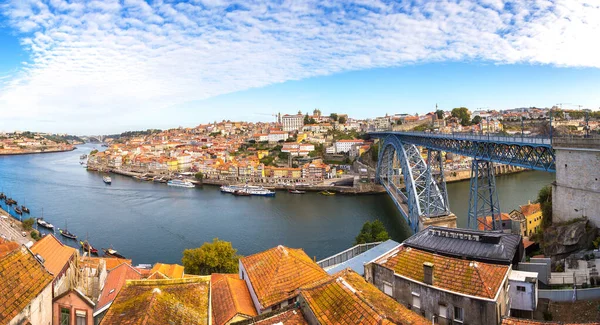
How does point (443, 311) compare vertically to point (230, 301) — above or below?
below

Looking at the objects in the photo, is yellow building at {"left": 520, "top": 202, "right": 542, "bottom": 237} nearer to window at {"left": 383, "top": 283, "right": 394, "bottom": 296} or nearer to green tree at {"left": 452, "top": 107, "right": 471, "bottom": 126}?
window at {"left": 383, "top": 283, "right": 394, "bottom": 296}

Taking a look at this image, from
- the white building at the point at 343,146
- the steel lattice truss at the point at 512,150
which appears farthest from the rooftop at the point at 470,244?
the white building at the point at 343,146

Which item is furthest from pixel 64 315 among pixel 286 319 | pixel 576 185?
pixel 576 185

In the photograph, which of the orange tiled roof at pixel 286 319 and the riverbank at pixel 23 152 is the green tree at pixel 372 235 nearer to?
the orange tiled roof at pixel 286 319

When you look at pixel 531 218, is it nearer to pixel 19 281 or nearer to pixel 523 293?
pixel 523 293

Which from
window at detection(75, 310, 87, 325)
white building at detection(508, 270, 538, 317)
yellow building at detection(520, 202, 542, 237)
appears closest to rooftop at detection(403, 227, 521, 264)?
white building at detection(508, 270, 538, 317)
